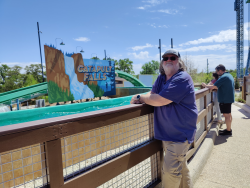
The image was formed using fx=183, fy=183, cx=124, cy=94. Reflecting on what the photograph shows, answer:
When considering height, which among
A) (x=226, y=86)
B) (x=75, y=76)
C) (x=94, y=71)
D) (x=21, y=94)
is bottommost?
(x=21, y=94)

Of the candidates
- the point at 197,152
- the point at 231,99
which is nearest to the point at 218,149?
the point at 197,152

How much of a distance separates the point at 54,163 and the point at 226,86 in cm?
444

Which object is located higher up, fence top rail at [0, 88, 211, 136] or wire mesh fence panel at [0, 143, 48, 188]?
fence top rail at [0, 88, 211, 136]

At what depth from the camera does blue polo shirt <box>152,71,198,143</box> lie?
5.72 ft

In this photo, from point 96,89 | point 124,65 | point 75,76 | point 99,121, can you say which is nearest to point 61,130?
point 99,121

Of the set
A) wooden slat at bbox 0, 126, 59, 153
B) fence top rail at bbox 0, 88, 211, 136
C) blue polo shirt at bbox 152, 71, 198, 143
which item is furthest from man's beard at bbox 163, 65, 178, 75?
wooden slat at bbox 0, 126, 59, 153

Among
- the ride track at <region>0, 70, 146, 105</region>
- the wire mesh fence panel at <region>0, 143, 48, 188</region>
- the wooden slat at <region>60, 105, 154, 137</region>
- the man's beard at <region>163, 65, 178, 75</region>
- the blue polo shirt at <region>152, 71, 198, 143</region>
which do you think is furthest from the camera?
the ride track at <region>0, 70, 146, 105</region>

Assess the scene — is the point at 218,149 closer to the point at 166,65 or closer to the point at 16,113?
the point at 166,65

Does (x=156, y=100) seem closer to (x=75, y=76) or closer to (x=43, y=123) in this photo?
(x=43, y=123)

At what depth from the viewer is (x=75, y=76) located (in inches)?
641

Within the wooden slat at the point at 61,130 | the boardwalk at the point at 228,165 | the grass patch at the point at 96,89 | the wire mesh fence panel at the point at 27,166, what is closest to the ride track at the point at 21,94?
A: the grass patch at the point at 96,89

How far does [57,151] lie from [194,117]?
52.4 inches

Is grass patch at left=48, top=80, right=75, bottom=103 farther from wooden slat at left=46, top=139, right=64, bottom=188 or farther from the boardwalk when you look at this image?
wooden slat at left=46, top=139, right=64, bottom=188

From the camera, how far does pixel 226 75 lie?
4414 millimetres
